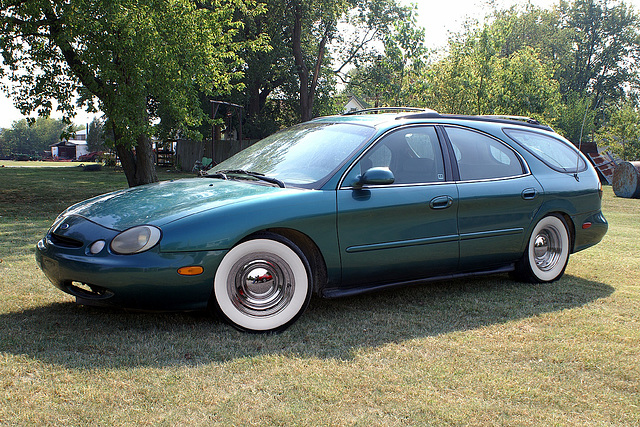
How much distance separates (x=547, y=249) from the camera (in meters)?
5.72

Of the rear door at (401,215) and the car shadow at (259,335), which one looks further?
the rear door at (401,215)

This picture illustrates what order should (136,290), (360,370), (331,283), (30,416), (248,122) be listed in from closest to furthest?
(30,416) → (360,370) → (136,290) → (331,283) → (248,122)

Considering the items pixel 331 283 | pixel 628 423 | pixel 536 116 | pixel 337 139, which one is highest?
pixel 536 116

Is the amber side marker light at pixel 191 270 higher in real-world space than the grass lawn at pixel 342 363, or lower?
higher

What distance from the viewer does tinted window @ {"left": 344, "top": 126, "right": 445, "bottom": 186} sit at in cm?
467

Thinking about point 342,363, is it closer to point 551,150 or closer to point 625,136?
point 551,150

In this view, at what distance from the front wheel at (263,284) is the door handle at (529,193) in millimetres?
2305

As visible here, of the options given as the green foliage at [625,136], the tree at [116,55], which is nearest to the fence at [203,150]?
the tree at [116,55]

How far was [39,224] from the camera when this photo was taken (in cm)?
984

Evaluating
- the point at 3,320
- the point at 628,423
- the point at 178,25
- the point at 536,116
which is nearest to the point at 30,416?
the point at 3,320

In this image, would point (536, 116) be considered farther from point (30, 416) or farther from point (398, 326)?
point (30, 416)

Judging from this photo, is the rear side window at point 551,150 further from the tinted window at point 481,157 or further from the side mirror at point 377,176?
the side mirror at point 377,176

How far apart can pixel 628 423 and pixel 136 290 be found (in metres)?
2.76

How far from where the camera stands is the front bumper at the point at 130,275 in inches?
143
